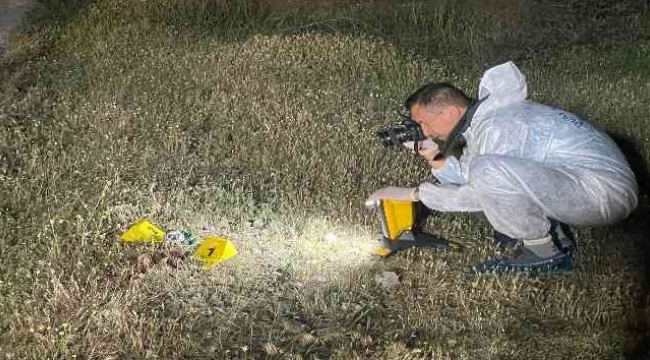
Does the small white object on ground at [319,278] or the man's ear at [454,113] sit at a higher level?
the man's ear at [454,113]

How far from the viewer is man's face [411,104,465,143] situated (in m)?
4.66

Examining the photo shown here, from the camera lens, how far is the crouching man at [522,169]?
4328 mm

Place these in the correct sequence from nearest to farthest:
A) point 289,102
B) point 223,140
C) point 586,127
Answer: point 586,127 → point 223,140 → point 289,102

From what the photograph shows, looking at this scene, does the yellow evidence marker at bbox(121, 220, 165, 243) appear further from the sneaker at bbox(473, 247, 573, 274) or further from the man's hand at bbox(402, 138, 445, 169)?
the sneaker at bbox(473, 247, 573, 274)

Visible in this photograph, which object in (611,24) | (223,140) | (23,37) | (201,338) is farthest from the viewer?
(611,24)

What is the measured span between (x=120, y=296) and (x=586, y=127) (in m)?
2.58

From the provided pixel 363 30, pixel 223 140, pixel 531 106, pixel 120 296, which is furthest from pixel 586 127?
pixel 363 30

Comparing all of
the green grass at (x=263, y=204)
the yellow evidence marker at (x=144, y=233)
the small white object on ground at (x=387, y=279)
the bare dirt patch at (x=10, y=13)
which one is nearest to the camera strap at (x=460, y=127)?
the green grass at (x=263, y=204)

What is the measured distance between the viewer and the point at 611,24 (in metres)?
10.5

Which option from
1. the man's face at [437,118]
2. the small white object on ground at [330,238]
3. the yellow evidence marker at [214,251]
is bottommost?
the small white object on ground at [330,238]

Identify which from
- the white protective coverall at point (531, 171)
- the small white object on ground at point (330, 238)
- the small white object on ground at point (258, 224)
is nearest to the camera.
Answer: the white protective coverall at point (531, 171)

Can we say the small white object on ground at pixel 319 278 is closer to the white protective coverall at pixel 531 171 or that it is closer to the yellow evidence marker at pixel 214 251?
the yellow evidence marker at pixel 214 251

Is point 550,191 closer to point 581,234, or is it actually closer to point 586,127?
point 586,127

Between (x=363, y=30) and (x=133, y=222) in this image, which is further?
(x=363, y=30)
